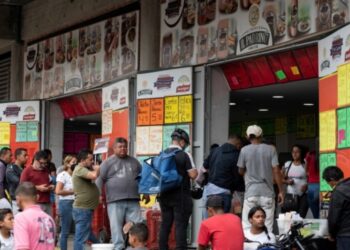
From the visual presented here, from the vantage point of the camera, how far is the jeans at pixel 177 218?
1122cm

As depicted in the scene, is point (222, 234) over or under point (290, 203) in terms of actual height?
under

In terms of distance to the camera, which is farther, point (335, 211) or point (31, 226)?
point (335, 211)

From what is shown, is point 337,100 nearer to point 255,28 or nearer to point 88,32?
point 255,28

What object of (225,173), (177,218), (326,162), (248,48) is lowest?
(177,218)

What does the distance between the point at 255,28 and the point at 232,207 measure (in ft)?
10.2

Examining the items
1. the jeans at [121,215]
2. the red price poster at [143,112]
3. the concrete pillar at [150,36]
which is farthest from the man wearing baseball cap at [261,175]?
the concrete pillar at [150,36]

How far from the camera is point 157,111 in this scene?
53.4 feet

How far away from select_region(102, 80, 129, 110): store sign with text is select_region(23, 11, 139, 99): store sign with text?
11.4 inches

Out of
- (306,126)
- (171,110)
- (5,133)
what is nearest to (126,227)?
(171,110)

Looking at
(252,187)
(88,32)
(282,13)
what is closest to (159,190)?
(252,187)

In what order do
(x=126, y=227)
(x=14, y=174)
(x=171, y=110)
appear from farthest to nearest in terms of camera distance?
(x=171, y=110) < (x=14, y=174) < (x=126, y=227)

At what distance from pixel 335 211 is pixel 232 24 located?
6.59 m

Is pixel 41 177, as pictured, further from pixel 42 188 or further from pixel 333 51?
pixel 333 51

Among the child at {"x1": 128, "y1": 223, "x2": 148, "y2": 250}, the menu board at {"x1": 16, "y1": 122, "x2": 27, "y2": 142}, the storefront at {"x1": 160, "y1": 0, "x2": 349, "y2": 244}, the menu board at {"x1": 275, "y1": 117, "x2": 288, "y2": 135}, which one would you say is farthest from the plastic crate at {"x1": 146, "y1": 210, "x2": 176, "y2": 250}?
the menu board at {"x1": 275, "y1": 117, "x2": 288, "y2": 135}
